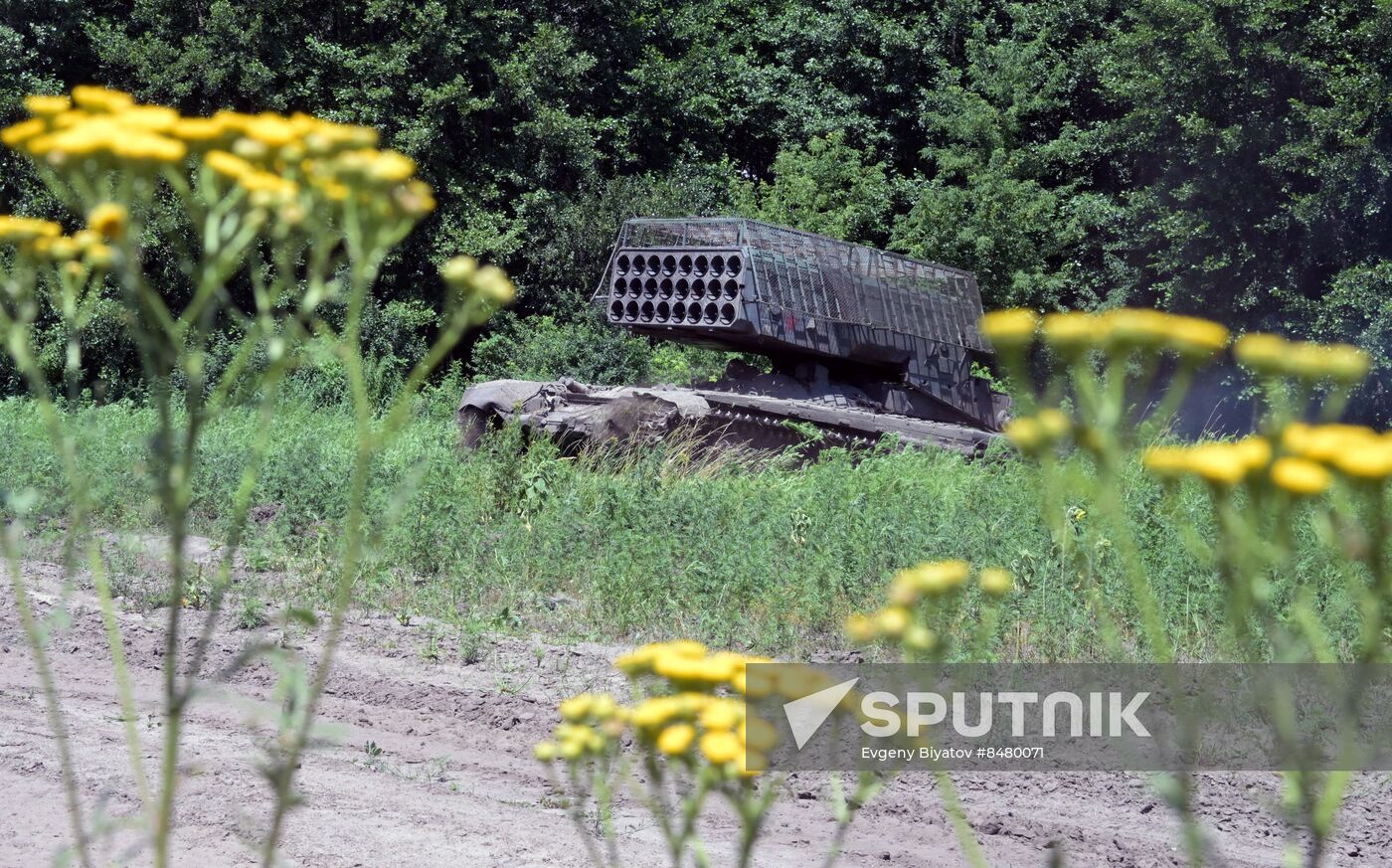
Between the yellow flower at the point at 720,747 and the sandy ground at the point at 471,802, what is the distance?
7.59 feet

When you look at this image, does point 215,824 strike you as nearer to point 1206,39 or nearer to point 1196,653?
point 1196,653

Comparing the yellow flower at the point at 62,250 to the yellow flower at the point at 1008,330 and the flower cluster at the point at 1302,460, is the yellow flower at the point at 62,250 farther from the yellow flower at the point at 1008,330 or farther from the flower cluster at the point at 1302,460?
the flower cluster at the point at 1302,460

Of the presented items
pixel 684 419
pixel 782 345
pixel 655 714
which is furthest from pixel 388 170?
pixel 782 345

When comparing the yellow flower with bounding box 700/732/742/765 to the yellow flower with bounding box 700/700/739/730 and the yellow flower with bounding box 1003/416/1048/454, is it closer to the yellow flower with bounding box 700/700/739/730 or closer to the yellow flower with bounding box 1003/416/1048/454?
the yellow flower with bounding box 700/700/739/730

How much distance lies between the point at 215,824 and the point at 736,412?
868 centimetres

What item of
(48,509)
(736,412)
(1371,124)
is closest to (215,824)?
(48,509)

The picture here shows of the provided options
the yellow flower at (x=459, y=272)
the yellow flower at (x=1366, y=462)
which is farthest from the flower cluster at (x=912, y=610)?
the yellow flower at (x=459, y=272)

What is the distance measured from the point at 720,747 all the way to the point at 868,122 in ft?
78.8

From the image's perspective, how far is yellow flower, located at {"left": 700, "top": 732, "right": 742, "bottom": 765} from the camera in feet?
4.08

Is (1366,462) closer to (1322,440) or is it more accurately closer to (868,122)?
(1322,440)

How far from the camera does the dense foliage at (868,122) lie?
19.4 metres

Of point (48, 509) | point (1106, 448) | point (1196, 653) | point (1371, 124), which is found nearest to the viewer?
point (1106, 448)

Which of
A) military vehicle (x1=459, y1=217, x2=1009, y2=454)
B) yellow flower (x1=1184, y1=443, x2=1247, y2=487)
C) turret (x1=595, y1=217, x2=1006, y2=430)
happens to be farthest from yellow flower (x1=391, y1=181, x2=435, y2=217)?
turret (x1=595, y1=217, x2=1006, y2=430)

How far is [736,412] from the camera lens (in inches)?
487
